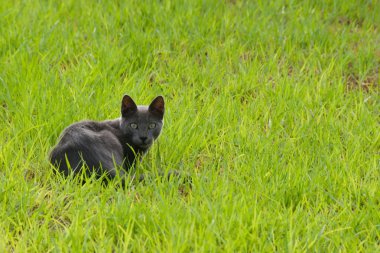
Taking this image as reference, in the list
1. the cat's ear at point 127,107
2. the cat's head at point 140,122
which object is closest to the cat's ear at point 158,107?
the cat's head at point 140,122

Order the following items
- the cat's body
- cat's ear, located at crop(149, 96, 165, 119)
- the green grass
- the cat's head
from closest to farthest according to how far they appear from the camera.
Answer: the green grass
the cat's body
the cat's head
cat's ear, located at crop(149, 96, 165, 119)

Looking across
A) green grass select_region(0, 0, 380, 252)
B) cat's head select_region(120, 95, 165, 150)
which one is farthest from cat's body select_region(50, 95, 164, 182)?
green grass select_region(0, 0, 380, 252)

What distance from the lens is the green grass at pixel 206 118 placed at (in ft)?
13.3

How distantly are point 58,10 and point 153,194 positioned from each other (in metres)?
3.57

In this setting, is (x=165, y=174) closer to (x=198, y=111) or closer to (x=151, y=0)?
(x=198, y=111)

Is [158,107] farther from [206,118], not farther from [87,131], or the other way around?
[87,131]

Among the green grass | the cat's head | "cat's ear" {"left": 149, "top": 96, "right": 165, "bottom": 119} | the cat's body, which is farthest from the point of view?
"cat's ear" {"left": 149, "top": 96, "right": 165, "bottom": 119}

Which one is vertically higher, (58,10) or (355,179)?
(58,10)

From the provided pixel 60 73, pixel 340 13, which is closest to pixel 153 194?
pixel 60 73

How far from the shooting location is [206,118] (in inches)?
222

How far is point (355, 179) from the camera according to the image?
15.5 feet

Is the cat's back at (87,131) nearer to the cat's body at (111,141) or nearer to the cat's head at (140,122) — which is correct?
the cat's body at (111,141)

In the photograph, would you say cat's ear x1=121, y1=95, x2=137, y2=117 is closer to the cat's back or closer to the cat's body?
the cat's body

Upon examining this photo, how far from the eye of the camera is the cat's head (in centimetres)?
512
